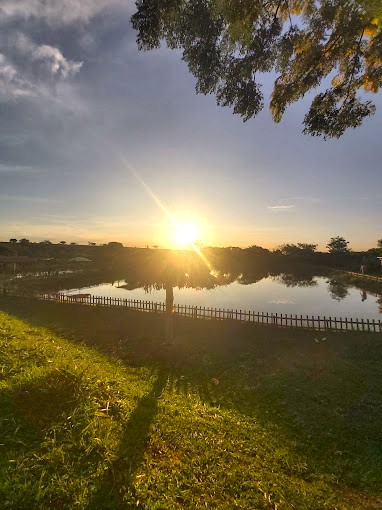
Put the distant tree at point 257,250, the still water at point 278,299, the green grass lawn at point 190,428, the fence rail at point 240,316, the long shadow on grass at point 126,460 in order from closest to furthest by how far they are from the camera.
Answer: the long shadow on grass at point 126,460
the green grass lawn at point 190,428
the fence rail at point 240,316
the still water at point 278,299
the distant tree at point 257,250

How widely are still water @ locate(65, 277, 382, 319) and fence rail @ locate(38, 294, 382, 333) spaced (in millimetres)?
3252

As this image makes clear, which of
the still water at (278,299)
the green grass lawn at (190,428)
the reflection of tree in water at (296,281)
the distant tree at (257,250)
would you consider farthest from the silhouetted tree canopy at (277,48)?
the distant tree at (257,250)

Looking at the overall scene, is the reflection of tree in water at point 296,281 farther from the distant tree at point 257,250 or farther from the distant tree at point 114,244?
the distant tree at point 114,244

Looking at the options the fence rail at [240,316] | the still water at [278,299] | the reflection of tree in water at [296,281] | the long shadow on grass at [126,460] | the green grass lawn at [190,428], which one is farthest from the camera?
the reflection of tree in water at [296,281]

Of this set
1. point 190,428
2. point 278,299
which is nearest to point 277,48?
point 190,428

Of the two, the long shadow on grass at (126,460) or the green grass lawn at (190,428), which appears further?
the green grass lawn at (190,428)

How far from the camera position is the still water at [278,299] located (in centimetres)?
2555

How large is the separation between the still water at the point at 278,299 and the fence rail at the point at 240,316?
3252mm

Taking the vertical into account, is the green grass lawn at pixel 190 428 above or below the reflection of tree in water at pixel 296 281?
below

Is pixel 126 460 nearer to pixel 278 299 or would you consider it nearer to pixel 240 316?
pixel 240 316

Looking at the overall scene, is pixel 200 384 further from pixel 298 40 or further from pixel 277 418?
pixel 298 40

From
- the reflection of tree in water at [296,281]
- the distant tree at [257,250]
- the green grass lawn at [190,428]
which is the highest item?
the distant tree at [257,250]

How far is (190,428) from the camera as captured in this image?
7.71m

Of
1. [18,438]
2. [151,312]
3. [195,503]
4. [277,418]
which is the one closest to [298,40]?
[277,418]
